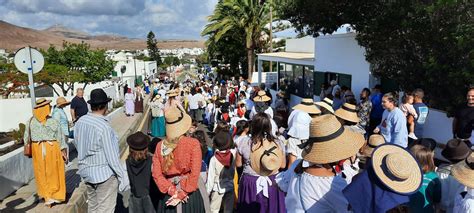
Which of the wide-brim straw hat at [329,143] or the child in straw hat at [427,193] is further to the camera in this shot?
the child in straw hat at [427,193]

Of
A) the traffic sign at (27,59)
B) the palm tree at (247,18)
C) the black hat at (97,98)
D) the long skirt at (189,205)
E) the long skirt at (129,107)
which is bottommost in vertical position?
the long skirt at (129,107)

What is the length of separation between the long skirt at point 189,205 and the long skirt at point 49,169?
8.15 feet

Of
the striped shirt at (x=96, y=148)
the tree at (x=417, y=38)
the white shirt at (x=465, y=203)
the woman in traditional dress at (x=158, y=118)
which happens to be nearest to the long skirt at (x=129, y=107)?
the woman in traditional dress at (x=158, y=118)

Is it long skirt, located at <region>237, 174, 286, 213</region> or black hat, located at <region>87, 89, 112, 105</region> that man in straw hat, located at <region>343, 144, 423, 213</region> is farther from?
black hat, located at <region>87, 89, 112, 105</region>

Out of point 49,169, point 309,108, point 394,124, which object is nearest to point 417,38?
point 394,124

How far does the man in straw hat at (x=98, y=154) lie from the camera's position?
4.66 meters

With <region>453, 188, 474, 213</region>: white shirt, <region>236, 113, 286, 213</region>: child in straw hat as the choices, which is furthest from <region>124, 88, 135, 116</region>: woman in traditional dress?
<region>453, 188, 474, 213</region>: white shirt

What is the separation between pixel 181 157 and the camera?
12.8ft

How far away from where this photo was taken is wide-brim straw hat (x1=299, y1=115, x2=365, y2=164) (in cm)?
305

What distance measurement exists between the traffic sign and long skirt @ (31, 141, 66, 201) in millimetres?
2128

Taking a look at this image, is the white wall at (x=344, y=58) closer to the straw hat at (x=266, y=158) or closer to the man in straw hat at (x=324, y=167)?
the straw hat at (x=266, y=158)

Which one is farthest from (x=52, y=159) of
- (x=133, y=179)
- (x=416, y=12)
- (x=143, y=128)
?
(x=143, y=128)

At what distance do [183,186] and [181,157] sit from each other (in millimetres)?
300

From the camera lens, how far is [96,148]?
471 cm
